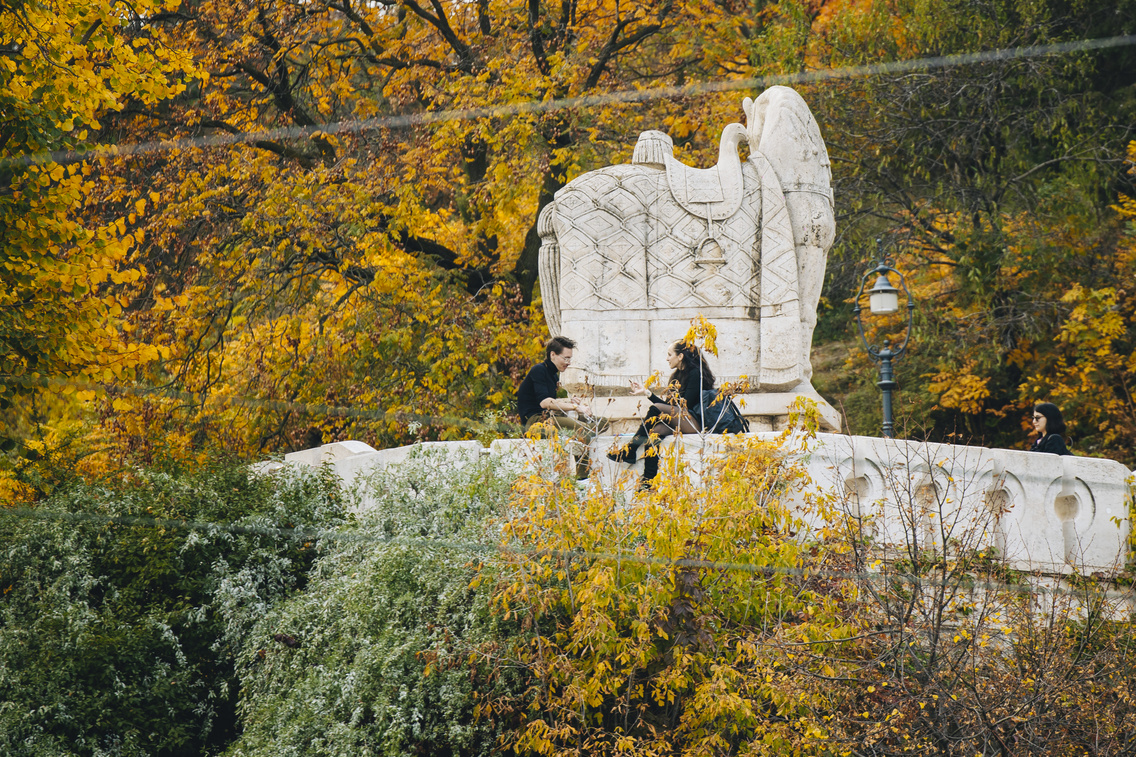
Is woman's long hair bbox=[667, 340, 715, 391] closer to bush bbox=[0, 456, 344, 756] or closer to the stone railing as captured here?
the stone railing

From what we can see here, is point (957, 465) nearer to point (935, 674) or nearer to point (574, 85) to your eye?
point (935, 674)

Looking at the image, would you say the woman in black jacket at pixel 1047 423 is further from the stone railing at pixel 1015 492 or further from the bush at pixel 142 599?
the bush at pixel 142 599

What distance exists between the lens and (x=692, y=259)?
9.64 meters

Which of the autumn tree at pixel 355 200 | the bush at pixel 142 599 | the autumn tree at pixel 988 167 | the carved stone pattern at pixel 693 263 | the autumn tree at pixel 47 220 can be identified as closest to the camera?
the bush at pixel 142 599

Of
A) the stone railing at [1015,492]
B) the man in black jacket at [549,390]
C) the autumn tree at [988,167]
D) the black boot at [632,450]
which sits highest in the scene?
the autumn tree at [988,167]

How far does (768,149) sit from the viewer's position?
9.98 meters

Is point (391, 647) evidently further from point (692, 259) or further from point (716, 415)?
point (692, 259)

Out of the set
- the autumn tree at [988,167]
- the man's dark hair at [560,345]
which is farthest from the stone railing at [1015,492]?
the autumn tree at [988,167]

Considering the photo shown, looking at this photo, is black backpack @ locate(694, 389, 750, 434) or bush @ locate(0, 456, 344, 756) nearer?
bush @ locate(0, 456, 344, 756)

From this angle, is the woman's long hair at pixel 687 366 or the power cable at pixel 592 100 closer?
the woman's long hair at pixel 687 366

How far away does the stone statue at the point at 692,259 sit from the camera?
373 inches

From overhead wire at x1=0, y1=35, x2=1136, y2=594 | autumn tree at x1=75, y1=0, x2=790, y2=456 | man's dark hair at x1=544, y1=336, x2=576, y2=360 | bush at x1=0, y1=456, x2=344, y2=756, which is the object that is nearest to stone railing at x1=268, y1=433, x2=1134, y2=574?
overhead wire at x1=0, y1=35, x2=1136, y2=594

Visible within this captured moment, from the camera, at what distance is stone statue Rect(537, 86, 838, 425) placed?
9.48m

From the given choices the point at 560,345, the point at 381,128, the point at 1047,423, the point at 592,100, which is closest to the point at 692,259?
the point at 560,345
